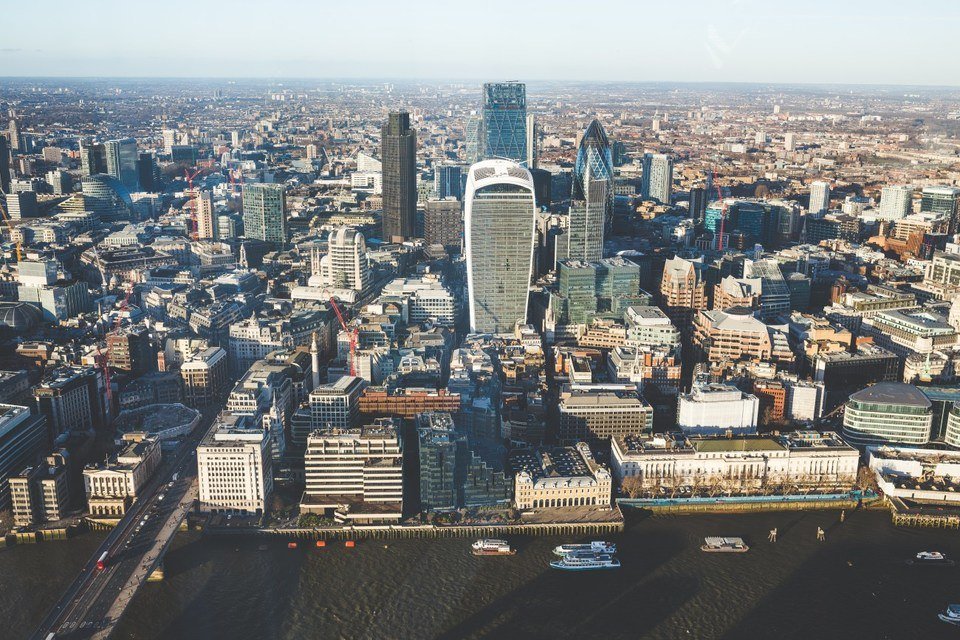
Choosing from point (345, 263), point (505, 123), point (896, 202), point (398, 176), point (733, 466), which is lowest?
point (733, 466)

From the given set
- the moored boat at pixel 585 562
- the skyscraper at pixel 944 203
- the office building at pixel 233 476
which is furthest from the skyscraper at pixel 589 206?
the skyscraper at pixel 944 203

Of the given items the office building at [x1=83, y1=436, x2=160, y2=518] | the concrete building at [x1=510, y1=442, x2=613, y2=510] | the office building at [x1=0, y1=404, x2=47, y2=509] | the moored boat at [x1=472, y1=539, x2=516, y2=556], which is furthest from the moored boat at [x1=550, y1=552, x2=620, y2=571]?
the office building at [x1=0, y1=404, x2=47, y2=509]

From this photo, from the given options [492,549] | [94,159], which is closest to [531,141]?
[94,159]

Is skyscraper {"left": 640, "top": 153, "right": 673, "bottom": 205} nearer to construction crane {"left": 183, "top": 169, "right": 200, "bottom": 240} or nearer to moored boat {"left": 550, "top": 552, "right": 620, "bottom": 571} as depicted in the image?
construction crane {"left": 183, "top": 169, "right": 200, "bottom": 240}

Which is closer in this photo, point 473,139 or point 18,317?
point 18,317

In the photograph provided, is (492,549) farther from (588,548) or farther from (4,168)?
(4,168)

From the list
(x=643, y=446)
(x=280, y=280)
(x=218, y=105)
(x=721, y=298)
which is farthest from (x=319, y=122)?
(x=643, y=446)

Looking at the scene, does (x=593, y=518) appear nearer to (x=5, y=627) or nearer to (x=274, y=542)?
(x=274, y=542)

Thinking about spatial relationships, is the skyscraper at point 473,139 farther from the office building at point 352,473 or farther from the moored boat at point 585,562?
the moored boat at point 585,562
